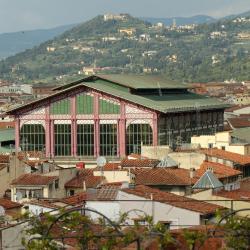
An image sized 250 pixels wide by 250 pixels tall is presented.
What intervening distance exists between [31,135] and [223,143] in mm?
13045

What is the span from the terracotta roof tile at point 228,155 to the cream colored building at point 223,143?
2.96m

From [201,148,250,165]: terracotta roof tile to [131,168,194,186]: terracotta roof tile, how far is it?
8283mm

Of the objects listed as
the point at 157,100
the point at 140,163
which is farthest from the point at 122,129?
the point at 140,163

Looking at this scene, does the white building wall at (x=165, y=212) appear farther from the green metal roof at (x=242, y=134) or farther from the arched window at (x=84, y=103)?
the arched window at (x=84, y=103)

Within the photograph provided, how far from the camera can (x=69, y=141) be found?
67.7 m

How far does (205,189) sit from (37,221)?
18.6m

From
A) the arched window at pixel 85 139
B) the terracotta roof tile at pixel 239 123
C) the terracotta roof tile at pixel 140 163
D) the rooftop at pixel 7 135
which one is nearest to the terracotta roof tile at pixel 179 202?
the terracotta roof tile at pixel 140 163

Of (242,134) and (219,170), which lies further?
(242,134)

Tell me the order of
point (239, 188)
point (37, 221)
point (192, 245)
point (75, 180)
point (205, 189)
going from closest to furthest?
1. point (192, 245)
2. point (37, 221)
3. point (205, 189)
4. point (239, 188)
5. point (75, 180)

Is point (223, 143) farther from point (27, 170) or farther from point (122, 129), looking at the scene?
point (27, 170)

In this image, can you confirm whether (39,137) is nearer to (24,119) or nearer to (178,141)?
(24,119)

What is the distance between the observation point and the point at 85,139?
6750 cm

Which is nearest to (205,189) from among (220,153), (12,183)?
Result: (12,183)

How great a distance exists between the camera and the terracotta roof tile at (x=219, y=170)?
153ft
